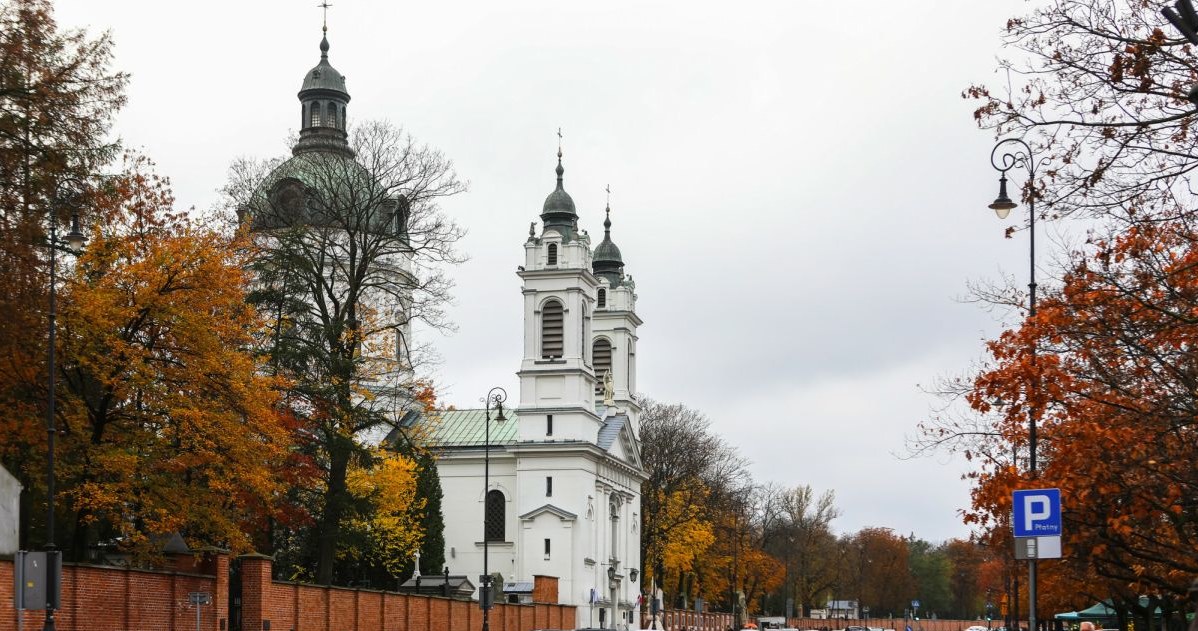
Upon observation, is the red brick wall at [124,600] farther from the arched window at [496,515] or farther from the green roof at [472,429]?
the green roof at [472,429]

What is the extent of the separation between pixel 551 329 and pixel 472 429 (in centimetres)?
977

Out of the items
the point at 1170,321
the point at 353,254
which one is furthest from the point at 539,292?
the point at 1170,321

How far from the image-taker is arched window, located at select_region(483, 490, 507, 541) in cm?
7925

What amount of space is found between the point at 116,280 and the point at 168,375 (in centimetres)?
236

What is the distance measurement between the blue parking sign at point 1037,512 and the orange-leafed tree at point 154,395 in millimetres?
18482

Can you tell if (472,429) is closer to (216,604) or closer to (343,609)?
(343,609)

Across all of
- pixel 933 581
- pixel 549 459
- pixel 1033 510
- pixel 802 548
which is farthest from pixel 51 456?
pixel 933 581

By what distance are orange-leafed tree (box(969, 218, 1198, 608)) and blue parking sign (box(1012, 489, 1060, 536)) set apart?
4.00 feet

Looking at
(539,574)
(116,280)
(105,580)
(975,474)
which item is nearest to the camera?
(975,474)

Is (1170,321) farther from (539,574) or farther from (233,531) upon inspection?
(539,574)

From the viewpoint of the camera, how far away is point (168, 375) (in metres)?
33.1

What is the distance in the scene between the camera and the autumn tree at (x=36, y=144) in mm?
26141

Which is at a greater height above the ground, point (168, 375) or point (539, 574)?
point (168, 375)

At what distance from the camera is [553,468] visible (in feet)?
258
